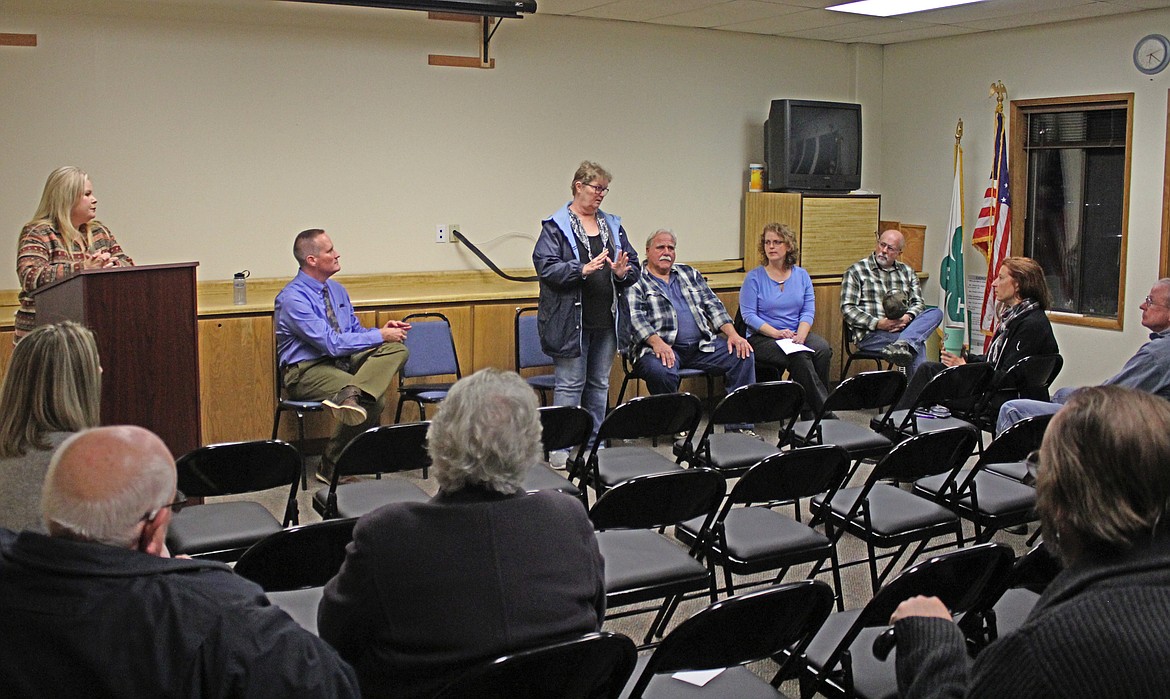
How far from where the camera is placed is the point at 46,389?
2.91 meters

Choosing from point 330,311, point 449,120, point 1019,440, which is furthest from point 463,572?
point 449,120

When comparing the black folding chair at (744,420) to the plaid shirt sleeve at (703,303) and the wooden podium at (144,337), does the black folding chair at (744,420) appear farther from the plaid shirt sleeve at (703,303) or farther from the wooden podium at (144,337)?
the wooden podium at (144,337)

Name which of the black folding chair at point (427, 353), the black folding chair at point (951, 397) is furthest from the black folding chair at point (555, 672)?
the black folding chair at point (427, 353)

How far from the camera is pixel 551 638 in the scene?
2.23m

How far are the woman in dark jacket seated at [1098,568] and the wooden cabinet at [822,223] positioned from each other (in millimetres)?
6269

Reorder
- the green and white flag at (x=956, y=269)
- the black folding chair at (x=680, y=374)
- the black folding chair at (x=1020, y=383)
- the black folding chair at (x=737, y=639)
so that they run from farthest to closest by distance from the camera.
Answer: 1. the green and white flag at (x=956, y=269)
2. the black folding chair at (x=680, y=374)
3. the black folding chair at (x=1020, y=383)
4. the black folding chair at (x=737, y=639)

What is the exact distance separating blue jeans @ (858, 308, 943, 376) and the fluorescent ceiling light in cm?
197

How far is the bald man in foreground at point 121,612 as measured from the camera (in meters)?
1.74

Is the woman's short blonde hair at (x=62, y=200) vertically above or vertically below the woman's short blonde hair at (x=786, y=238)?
above

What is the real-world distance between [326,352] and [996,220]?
5063 mm

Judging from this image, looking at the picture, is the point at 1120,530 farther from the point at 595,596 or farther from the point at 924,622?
the point at 595,596

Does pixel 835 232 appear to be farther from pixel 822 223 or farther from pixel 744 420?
pixel 744 420

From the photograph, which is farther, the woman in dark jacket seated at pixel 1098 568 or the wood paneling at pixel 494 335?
the wood paneling at pixel 494 335

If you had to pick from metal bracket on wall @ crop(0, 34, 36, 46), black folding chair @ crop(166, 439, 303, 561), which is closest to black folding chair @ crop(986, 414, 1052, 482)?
black folding chair @ crop(166, 439, 303, 561)
